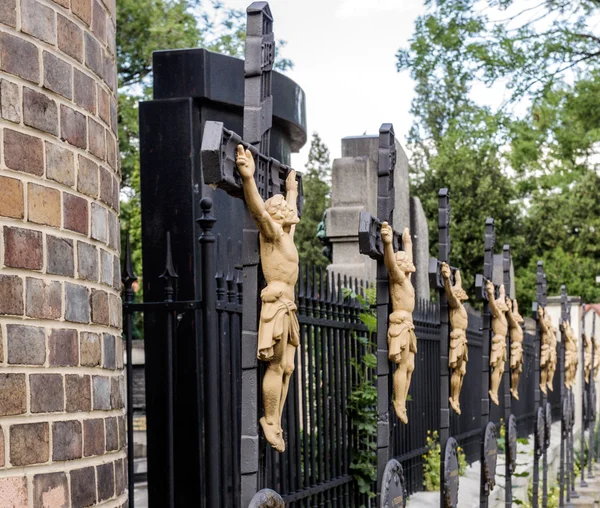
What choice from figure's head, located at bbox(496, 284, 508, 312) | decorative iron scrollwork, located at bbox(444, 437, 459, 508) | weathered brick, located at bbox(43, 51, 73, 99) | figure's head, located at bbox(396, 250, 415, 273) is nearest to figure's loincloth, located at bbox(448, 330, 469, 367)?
decorative iron scrollwork, located at bbox(444, 437, 459, 508)

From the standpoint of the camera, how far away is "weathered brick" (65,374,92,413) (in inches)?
126

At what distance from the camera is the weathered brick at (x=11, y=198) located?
2.98 meters

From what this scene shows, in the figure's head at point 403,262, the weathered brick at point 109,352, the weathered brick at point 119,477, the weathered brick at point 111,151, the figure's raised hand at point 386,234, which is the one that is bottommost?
the weathered brick at point 119,477

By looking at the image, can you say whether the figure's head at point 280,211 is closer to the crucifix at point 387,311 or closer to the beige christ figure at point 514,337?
the crucifix at point 387,311

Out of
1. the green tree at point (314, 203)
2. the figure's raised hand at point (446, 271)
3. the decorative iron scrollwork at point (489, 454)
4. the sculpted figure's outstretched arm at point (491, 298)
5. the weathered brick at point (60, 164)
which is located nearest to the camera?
the weathered brick at point (60, 164)

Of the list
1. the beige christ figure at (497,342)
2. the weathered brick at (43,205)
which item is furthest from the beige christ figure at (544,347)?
the weathered brick at (43,205)

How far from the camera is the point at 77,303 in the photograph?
3.26 m

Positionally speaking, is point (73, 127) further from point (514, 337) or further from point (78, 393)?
point (514, 337)

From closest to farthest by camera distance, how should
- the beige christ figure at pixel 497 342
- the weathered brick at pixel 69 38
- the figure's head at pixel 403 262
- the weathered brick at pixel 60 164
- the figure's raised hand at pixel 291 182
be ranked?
the weathered brick at pixel 60 164, the weathered brick at pixel 69 38, the figure's raised hand at pixel 291 182, the figure's head at pixel 403 262, the beige christ figure at pixel 497 342

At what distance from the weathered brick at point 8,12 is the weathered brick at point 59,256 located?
1.97ft

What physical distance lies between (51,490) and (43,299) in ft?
1.75

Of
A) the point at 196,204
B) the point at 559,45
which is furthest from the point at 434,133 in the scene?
the point at 196,204

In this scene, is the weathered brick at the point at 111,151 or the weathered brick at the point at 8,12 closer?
the weathered brick at the point at 8,12

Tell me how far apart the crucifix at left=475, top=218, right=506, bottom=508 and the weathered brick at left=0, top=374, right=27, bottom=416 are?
4853 mm
